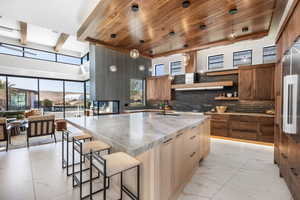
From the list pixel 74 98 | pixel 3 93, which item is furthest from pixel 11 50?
pixel 74 98

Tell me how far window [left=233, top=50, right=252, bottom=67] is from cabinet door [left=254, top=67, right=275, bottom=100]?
3.66 ft

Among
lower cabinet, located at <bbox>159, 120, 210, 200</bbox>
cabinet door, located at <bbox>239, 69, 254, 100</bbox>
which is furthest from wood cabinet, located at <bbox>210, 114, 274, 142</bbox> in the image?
lower cabinet, located at <bbox>159, 120, 210, 200</bbox>

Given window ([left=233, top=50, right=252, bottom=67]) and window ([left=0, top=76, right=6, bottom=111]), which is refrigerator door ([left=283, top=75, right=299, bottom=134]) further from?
window ([left=0, top=76, right=6, bottom=111])

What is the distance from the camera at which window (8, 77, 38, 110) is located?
681 cm

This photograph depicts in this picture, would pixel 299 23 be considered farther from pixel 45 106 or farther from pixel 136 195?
pixel 45 106

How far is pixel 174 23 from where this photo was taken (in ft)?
10.5

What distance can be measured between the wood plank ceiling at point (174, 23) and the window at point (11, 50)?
5.03 meters

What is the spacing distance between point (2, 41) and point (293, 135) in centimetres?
992

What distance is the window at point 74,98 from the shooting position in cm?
841

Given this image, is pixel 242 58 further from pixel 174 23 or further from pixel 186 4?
pixel 186 4

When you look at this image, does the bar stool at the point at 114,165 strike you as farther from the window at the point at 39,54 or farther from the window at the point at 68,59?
the window at the point at 68,59

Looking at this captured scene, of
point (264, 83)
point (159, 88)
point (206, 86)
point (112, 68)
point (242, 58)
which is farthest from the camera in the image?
point (159, 88)

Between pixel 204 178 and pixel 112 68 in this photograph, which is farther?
pixel 112 68

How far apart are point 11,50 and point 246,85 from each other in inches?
385
